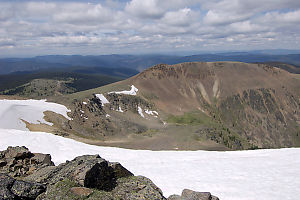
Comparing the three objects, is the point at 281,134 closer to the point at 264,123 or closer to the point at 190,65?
the point at 264,123

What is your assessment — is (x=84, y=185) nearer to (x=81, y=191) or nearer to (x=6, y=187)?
(x=81, y=191)

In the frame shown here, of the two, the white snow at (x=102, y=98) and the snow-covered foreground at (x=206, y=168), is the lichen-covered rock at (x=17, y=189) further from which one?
the white snow at (x=102, y=98)

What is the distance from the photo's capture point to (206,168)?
23109 mm

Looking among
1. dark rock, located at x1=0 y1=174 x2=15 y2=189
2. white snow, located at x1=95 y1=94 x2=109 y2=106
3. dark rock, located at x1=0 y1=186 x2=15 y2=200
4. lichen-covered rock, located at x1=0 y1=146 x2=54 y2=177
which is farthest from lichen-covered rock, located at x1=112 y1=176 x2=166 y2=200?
white snow, located at x1=95 y1=94 x2=109 y2=106

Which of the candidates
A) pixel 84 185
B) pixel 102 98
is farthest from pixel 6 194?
pixel 102 98

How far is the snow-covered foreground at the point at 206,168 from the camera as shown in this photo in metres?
17.5

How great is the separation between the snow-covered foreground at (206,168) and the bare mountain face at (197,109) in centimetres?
3962

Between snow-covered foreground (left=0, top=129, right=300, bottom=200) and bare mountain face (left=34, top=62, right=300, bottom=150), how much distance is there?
39.6m

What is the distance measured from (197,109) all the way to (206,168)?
119 meters

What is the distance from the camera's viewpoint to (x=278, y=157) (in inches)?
1067

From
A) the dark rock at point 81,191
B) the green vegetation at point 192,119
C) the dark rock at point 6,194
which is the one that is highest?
the dark rock at point 6,194

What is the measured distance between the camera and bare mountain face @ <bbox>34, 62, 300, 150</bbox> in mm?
83812

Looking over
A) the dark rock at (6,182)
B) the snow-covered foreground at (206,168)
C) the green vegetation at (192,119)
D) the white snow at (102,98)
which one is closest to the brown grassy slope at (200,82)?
the green vegetation at (192,119)

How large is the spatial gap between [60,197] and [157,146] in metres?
62.7
